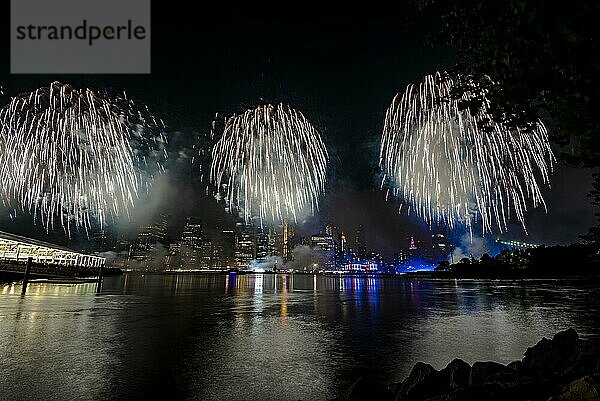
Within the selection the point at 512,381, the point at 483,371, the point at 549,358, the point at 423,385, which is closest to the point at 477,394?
the point at 512,381

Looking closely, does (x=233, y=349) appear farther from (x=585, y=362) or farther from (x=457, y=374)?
(x=585, y=362)

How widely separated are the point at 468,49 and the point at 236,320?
856 inches

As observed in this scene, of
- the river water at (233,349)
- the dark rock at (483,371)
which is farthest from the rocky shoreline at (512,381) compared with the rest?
the river water at (233,349)

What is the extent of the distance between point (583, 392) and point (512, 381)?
1752 millimetres

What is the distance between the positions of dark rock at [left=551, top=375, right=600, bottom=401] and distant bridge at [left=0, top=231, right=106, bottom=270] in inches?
2739

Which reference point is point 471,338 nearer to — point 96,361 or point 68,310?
point 96,361

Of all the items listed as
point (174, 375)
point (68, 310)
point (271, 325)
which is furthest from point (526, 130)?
point (68, 310)

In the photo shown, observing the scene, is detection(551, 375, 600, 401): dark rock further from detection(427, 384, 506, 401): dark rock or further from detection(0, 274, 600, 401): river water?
detection(0, 274, 600, 401): river water

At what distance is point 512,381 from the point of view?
8.31 m

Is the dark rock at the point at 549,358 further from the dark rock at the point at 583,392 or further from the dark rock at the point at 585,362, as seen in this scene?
the dark rock at the point at 583,392

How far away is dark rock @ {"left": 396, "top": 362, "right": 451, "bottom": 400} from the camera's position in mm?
9156

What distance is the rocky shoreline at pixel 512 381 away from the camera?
777cm

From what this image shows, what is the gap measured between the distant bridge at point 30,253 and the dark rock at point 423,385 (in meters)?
66.3

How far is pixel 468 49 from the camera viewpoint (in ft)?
29.9
